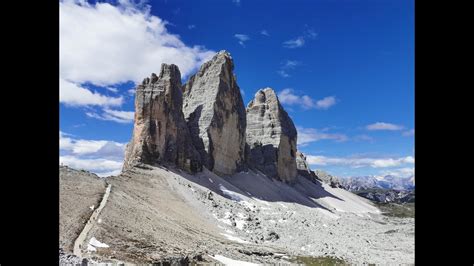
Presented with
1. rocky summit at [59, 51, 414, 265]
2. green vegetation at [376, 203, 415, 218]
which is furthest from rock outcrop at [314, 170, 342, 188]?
rocky summit at [59, 51, 414, 265]

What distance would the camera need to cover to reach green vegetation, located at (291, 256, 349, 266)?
35.4 metres

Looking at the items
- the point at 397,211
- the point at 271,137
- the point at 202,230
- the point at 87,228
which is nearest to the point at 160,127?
the point at 202,230

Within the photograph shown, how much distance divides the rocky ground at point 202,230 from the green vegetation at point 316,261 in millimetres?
1248

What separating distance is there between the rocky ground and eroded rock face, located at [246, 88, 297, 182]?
3013cm

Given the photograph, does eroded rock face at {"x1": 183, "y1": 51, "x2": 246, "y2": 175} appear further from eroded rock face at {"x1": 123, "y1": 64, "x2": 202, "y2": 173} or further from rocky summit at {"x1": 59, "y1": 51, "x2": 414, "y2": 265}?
eroded rock face at {"x1": 123, "y1": 64, "x2": 202, "y2": 173}

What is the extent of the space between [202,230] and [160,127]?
29.9 meters

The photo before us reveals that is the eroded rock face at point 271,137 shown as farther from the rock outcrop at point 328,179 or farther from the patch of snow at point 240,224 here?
the patch of snow at point 240,224

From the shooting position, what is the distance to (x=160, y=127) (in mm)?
69688
